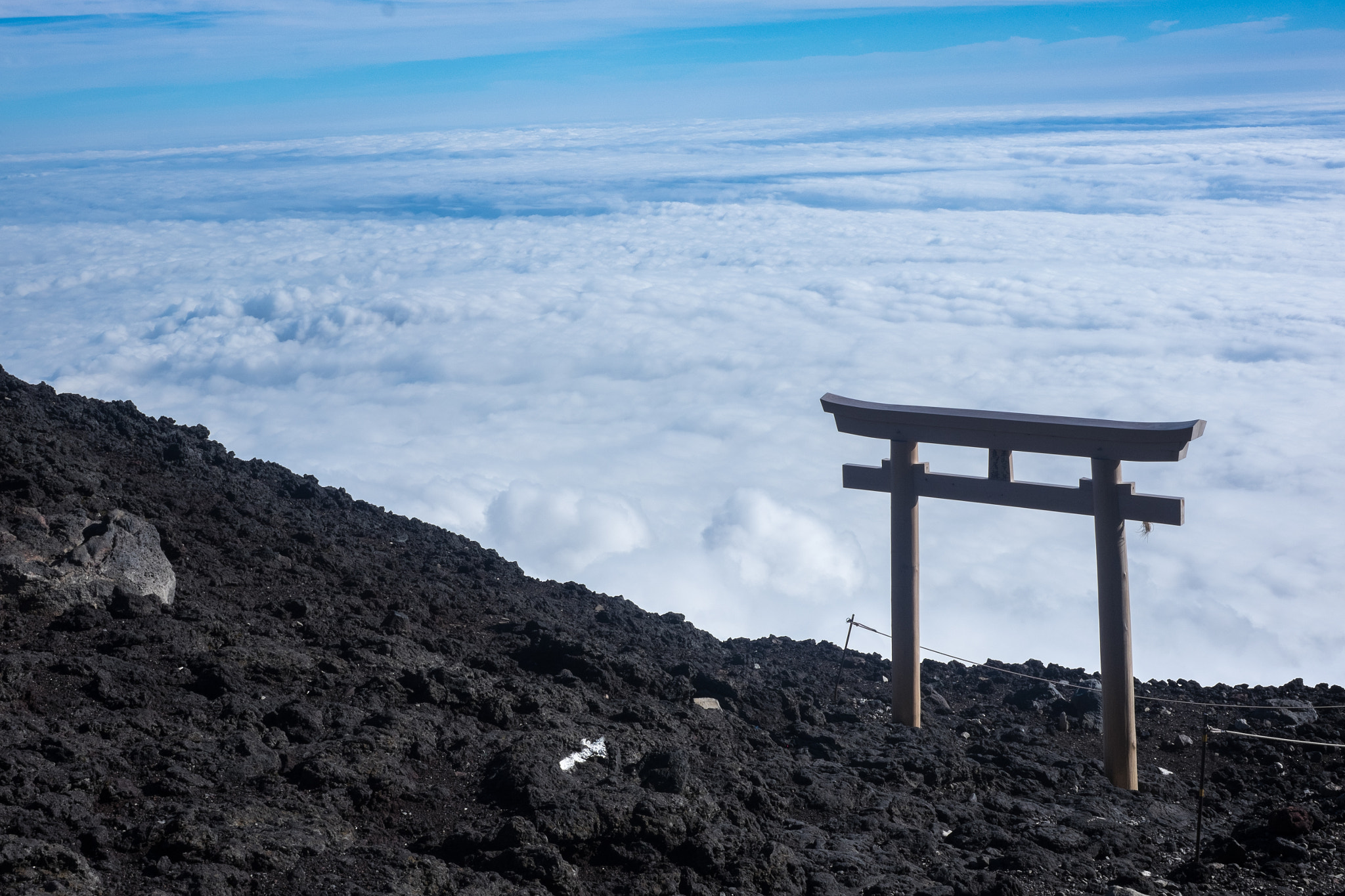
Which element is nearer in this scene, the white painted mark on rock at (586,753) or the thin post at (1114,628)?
the white painted mark on rock at (586,753)

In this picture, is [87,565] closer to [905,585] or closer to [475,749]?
[475,749]

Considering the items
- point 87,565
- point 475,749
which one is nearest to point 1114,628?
point 475,749

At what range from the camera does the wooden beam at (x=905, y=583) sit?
8.46 metres

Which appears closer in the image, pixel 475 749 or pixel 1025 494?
pixel 475 749

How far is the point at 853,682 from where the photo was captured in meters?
11.0

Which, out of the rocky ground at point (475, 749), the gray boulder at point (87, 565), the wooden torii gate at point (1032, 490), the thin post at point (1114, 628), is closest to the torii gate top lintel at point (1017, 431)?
the wooden torii gate at point (1032, 490)

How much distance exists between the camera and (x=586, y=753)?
6285 mm

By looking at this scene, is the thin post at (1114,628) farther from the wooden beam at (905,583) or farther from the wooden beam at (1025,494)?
the wooden beam at (905,583)

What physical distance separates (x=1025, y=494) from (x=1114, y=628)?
1.24 meters

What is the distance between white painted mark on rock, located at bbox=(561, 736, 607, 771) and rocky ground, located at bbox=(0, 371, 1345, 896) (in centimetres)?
2

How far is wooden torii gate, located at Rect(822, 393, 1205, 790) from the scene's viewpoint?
7492 millimetres

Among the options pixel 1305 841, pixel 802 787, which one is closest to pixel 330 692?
pixel 802 787

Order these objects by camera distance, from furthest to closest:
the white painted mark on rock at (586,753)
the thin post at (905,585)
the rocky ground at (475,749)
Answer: the thin post at (905,585), the white painted mark on rock at (586,753), the rocky ground at (475,749)

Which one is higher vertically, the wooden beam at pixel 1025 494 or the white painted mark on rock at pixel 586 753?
the wooden beam at pixel 1025 494
